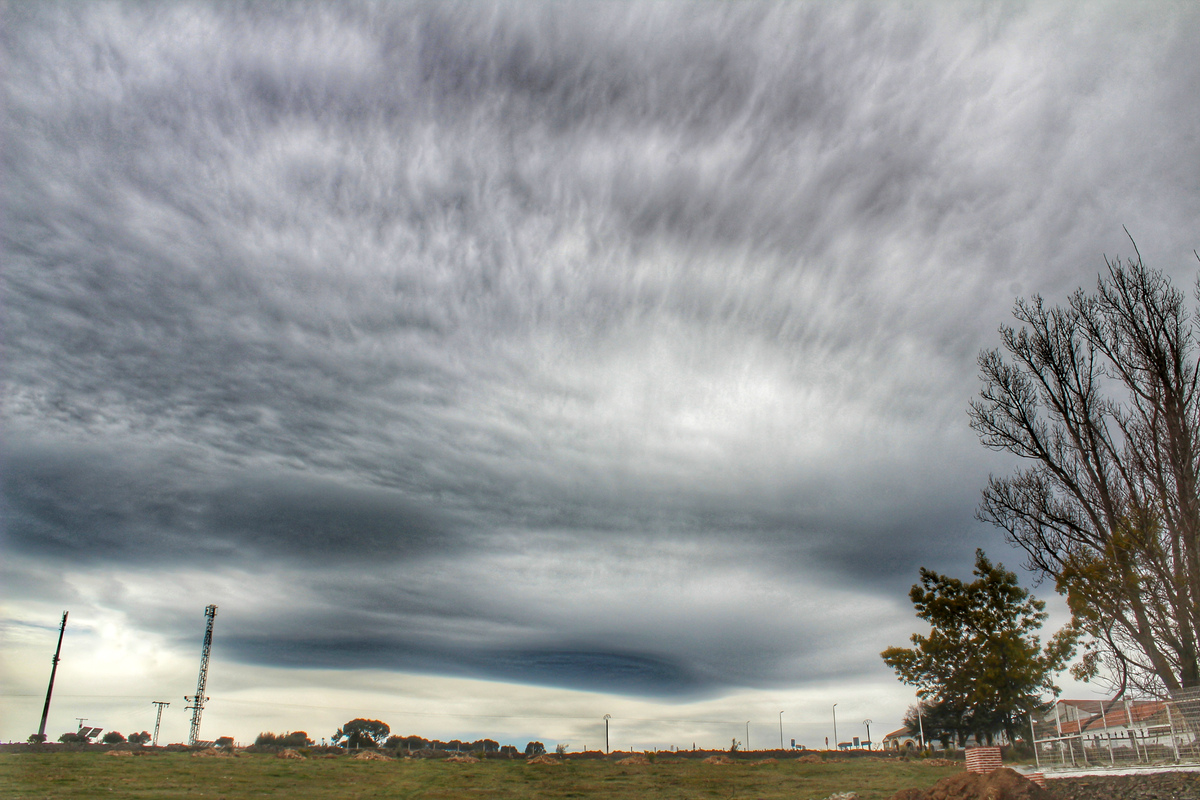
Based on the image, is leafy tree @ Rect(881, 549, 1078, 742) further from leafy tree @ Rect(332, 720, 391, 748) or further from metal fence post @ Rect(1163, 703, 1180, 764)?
leafy tree @ Rect(332, 720, 391, 748)

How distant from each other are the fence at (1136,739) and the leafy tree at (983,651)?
9.67 m

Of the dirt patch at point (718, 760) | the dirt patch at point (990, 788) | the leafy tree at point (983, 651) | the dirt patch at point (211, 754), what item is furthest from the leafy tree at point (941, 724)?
the dirt patch at point (211, 754)

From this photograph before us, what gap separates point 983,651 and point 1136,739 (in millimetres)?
19184

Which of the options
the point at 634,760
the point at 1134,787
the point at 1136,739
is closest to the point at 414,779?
the point at 634,760

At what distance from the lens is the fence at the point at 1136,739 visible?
864 inches

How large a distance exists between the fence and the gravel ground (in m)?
3.78

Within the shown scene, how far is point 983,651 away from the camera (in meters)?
42.0

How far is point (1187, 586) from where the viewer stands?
75.9 feet

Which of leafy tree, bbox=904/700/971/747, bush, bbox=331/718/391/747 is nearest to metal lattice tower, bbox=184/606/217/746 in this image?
bush, bbox=331/718/391/747

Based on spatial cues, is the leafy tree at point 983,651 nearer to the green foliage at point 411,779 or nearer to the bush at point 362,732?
the green foliage at point 411,779

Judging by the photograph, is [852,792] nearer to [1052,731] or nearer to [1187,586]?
[1052,731]

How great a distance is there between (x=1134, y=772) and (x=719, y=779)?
30.7 m

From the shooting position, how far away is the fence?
864 inches

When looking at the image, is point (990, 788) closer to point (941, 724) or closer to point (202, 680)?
point (941, 724)
